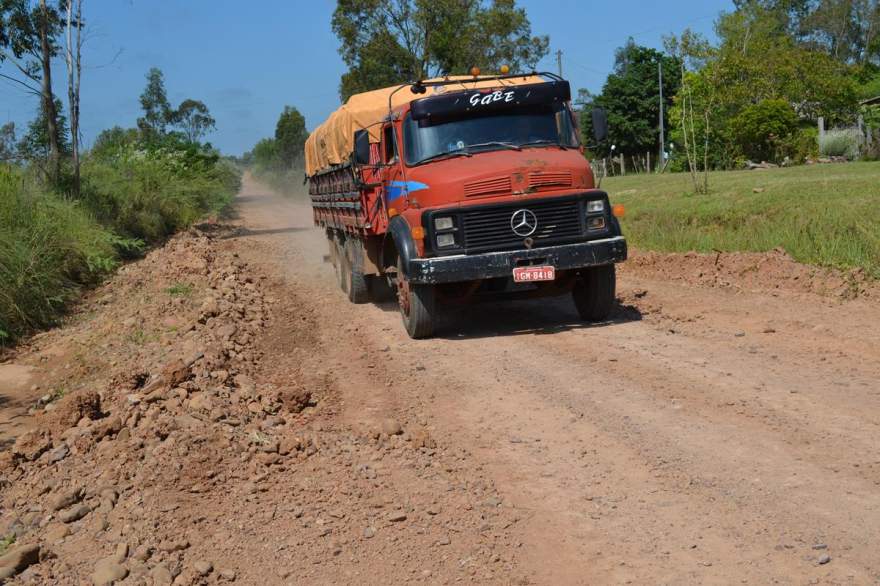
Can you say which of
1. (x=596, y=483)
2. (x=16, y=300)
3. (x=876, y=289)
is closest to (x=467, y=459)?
(x=596, y=483)

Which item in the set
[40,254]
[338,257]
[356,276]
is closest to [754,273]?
[356,276]

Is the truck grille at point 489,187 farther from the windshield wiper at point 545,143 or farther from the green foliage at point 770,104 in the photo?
the green foliage at point 770,104

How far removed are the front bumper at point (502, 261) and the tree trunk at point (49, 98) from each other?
15.7 meters

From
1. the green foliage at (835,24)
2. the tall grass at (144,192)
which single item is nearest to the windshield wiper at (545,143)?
the tall grass at (144,192)

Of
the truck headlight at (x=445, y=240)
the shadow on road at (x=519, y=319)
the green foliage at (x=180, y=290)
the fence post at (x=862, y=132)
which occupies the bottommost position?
the shadow on road at (x=519, y=319)

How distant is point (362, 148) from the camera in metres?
10.3

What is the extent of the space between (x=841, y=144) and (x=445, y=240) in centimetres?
3211

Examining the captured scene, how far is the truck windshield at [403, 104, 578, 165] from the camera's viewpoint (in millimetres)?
10031

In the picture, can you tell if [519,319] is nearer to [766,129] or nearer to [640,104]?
[766,129]

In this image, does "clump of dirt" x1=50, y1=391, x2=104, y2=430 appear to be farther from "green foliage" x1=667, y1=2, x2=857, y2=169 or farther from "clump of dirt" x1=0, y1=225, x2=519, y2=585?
"green foliage" x1=667, y1=2, x2=857, y2=169

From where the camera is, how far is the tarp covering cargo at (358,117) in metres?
10.8

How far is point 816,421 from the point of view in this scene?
604 centimetres

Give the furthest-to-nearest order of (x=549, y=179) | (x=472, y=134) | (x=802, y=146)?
(x=802, y=146)
(x=472, y=134)
(x=549, y=179)

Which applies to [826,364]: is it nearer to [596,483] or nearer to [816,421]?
[816,421]
